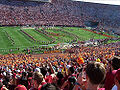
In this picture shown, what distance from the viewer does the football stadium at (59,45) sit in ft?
13.4

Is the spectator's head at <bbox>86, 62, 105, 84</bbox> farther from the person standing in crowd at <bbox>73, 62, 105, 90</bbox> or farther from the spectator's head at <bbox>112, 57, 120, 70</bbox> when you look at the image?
the spectator's head at <bbox>112, 57, 120, 70</bbox>

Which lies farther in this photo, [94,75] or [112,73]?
[112,73]

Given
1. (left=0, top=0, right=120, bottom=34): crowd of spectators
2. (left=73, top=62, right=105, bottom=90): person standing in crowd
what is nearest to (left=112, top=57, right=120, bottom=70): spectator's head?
(left=73, top=62, right=105, bottom=90): person standing in crowd

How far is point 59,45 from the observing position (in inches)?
1292

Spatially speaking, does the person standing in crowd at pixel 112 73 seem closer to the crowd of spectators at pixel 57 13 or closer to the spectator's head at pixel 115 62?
the spectator's head at pixel 115 62

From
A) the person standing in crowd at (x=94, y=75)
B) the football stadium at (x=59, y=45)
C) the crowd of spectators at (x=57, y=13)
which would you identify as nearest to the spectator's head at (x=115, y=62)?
the football stadium at (x=59, y=45)

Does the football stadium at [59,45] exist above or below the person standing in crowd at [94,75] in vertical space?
below

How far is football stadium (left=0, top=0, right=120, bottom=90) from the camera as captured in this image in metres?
4.08

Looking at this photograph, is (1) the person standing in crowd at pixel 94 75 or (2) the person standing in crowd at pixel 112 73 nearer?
(1) the person standing in crowd at pixel 94 75

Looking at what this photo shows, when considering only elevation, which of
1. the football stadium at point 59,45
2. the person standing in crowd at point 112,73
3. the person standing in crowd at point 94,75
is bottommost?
the football stadium at point 59,45

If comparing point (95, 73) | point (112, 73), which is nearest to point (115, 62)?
point (112, 73)

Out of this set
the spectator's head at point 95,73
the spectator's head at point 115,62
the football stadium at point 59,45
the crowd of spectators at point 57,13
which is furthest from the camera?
the crowd of spectators at point 57,13

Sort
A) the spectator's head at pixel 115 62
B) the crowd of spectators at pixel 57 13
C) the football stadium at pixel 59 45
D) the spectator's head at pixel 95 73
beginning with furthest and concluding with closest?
1. the crowd of spectators at pixel 57 13
2. the spectator's head at pixel 115 62
3. the football stadium at pixel 59 45
4. the spectator's head at pixel 95 73

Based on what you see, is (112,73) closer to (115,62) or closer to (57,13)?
(115,62)
